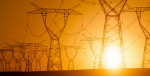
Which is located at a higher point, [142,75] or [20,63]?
[142,75]

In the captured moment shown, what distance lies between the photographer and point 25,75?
325 inches

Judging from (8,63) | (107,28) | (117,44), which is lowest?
(8,63)

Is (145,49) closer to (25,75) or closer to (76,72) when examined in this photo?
(76,72)

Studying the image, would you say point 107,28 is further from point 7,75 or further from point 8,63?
point 8,63

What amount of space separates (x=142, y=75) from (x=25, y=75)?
5392 mm

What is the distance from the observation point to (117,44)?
19453mm

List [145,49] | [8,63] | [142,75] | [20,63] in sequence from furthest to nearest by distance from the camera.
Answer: [8,63] → [20,63] → [145,49] → [142,75]

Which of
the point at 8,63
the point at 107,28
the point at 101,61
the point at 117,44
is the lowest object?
the point at 8,63

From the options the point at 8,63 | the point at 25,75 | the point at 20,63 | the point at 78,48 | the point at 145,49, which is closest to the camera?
the point at 25,75

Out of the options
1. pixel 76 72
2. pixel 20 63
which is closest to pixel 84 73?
pixel 76 72

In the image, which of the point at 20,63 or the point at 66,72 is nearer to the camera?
the point at 66,72

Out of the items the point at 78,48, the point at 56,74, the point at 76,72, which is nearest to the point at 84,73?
the point at 76,72

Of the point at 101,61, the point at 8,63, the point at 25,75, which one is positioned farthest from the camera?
the point at 8,63

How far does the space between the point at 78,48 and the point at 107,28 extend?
792 centimetres
